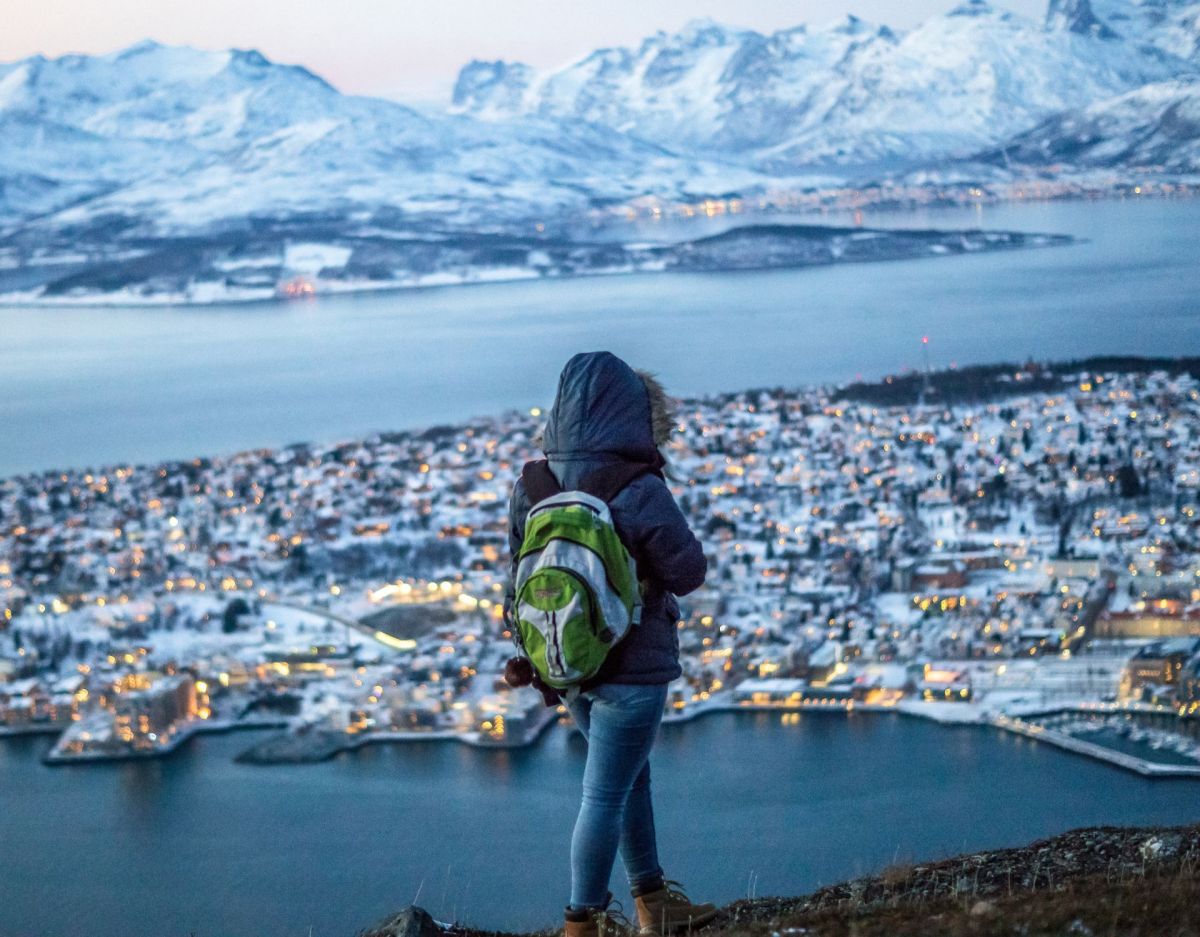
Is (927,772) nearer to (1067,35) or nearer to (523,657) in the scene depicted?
(523,657)

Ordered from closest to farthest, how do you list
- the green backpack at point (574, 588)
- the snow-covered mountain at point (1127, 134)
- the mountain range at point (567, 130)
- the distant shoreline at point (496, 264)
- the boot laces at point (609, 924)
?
1. the green backpack at point (574, 588)
2. the boot laces at point (609, 924)
3. the snow-covered mountain at point (1127, 134)
4. the distant shoreline at point (496, 264)
5. the mountain range at point (567, 130)

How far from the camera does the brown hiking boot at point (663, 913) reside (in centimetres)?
158

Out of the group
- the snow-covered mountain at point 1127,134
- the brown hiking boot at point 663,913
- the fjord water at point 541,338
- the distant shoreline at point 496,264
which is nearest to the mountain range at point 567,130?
the snow-covered mountain at point 1127,134

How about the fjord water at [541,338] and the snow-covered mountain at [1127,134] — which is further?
the snow-covered mountain at [1127,134]

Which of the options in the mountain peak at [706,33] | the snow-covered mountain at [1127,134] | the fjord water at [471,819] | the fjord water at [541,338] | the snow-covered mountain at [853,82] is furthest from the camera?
the mountain peak at [706,33]

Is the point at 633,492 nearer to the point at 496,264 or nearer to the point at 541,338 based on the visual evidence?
the point at 541,338

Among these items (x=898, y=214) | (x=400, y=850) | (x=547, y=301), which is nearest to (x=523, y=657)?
(x=400, y=850)

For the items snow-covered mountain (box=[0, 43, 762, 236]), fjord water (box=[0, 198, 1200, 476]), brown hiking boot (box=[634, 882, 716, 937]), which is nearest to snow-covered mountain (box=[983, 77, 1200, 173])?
fjord water (box=[0, 198, 1200, 476])

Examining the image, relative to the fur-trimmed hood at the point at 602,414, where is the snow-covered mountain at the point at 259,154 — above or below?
above

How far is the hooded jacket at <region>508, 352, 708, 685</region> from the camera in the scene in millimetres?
1426

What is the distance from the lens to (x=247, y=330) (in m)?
37.4

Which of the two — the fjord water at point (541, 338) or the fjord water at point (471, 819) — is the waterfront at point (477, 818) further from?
the fjord water at point (541, 338)

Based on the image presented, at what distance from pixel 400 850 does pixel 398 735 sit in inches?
60.5

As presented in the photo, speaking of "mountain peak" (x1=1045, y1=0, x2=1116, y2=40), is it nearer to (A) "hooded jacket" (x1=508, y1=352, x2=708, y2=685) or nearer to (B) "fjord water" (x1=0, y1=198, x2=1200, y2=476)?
(B) "fjord water" (x1=0, y1=198, x2=1200, y2=476)
